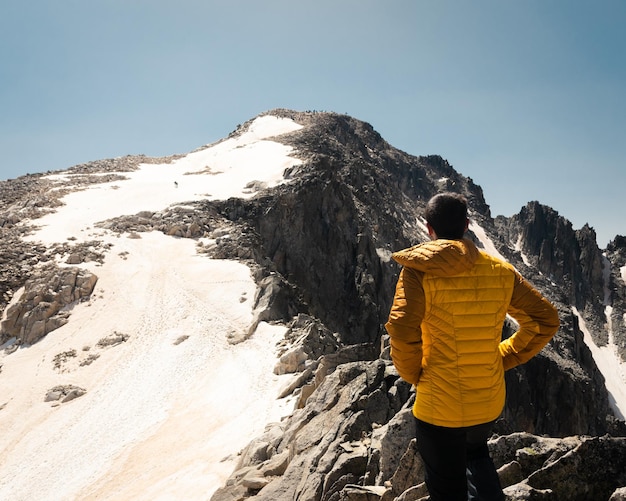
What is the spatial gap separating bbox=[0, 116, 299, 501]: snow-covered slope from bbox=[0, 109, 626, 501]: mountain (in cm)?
8

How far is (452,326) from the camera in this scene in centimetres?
362

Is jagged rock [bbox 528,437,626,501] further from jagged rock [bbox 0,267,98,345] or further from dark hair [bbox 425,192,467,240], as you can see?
jagged rock [bbox 0,267,98,345]

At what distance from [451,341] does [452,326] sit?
0.12m

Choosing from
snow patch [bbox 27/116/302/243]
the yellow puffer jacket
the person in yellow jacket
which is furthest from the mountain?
the yellow puffer jacket

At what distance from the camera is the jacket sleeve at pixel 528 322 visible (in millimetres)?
3920

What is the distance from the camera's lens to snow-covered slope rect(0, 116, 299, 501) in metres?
12.3

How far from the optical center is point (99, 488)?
39.1ft

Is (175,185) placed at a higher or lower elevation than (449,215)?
higher

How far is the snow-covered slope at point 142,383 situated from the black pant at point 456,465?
25.3 feet

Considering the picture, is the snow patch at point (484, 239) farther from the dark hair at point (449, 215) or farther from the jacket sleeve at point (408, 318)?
the jacket sleeve at point (408, 318)

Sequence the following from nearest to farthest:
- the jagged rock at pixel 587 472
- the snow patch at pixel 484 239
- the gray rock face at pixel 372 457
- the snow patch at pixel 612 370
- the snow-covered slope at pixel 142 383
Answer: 1. the jagged rock at pixel 587 472
2. the gray rock face at pixel 372 457
3. the snow-covered slope at pixel 142 383
4. the snow patch at pixel 612 370
5. the snow patch at pixel 484 239

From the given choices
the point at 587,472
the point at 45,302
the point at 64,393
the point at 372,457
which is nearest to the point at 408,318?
the point at 587,472

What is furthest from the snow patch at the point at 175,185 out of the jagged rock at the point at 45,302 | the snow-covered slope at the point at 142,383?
the jagged rock at the point at 45,302

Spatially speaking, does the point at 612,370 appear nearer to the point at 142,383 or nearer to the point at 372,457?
the point at 142,383
